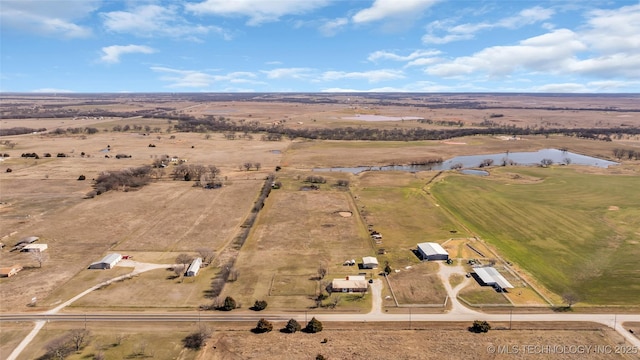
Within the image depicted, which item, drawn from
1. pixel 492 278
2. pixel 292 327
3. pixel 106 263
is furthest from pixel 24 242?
pixel 492 278

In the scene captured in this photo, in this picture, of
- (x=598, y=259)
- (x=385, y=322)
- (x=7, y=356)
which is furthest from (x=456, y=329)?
(x=7, y=356)

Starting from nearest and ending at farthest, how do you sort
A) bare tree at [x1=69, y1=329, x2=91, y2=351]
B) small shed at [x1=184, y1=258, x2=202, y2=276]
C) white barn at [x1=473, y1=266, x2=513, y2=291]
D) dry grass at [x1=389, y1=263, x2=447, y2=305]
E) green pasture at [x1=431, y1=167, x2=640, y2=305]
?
bare tree at [x1=69, y1=329, x2=91, y2=351], dry grass at [x1=389, y1=263, x2=447, y2=305], white barn at [x1=473, y1=266, x2=513, y2=291], green pasture at [x1=431, y1=167, x2=640, y2=305], small shed at [x1=184, y1=258, x2=202, y2=276]

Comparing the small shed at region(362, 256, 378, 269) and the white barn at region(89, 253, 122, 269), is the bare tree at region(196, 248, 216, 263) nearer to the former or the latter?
the white barn at region(89, 253, 122, 269)

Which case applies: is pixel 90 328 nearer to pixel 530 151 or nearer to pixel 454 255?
pixel 454 255

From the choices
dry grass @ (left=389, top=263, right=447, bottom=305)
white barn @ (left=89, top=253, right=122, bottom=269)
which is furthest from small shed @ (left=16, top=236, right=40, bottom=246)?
dry grass @ (left=389, top=263, right=447, bottom=305)

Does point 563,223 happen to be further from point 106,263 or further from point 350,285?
point 106,263

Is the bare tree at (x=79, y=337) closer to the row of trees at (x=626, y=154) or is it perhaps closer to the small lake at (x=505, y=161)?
the small lake at (x=505, y=161)
